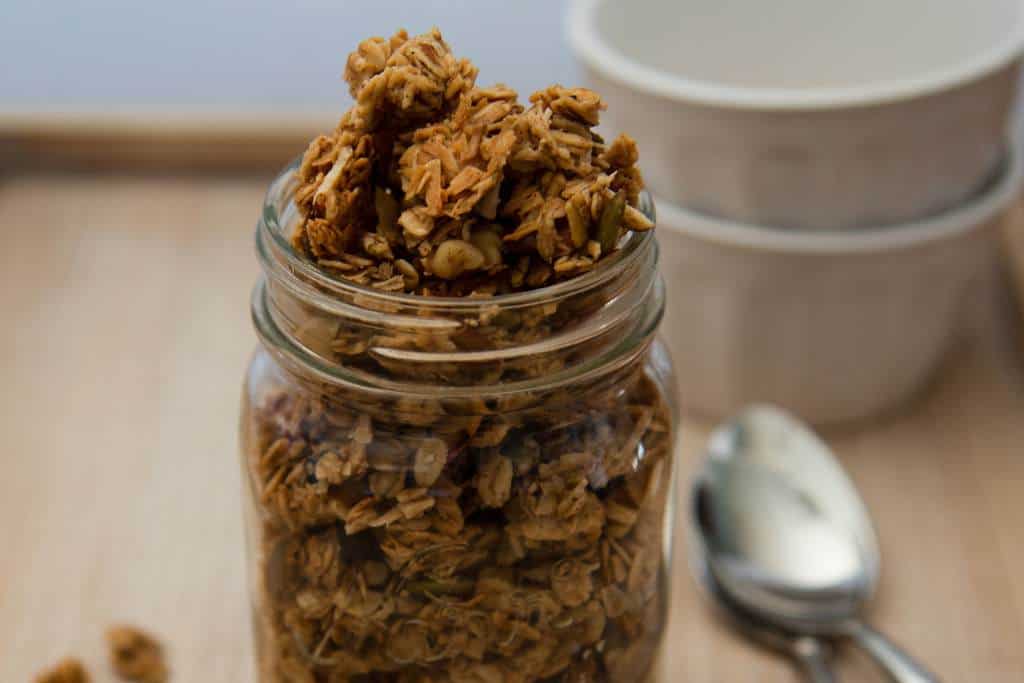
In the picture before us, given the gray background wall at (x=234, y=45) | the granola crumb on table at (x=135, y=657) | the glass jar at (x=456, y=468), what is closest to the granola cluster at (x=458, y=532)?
the glass jar at (x=456, y=468)

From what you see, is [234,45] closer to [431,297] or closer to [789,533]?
[789,533]

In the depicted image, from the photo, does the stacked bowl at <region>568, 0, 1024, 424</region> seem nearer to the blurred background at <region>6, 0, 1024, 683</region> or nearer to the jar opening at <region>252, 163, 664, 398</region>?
the blurred background at <region>6, 0, 1024, 683</region>

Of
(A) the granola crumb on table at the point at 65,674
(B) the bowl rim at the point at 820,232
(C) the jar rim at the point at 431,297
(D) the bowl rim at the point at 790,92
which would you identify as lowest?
(A) the granola crumb on table at the point at 65,674

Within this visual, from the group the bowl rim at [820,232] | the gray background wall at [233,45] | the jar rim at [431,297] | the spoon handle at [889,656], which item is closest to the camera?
the jar rim at [431,297]

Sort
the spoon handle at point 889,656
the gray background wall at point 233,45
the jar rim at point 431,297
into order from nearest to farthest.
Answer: the jar rim at point 431,297
the spoon handle at point 889,656
the gray background wall at point 233,45

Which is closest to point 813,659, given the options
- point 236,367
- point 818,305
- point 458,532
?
point 818,305

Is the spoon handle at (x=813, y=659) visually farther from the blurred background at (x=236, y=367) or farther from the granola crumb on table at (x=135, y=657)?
the granola crumb on table at (x=135, y=657)

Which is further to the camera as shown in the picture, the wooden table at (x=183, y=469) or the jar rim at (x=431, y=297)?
the wooden table at (x=183, y=469)

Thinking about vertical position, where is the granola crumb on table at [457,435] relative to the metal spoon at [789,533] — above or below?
above
